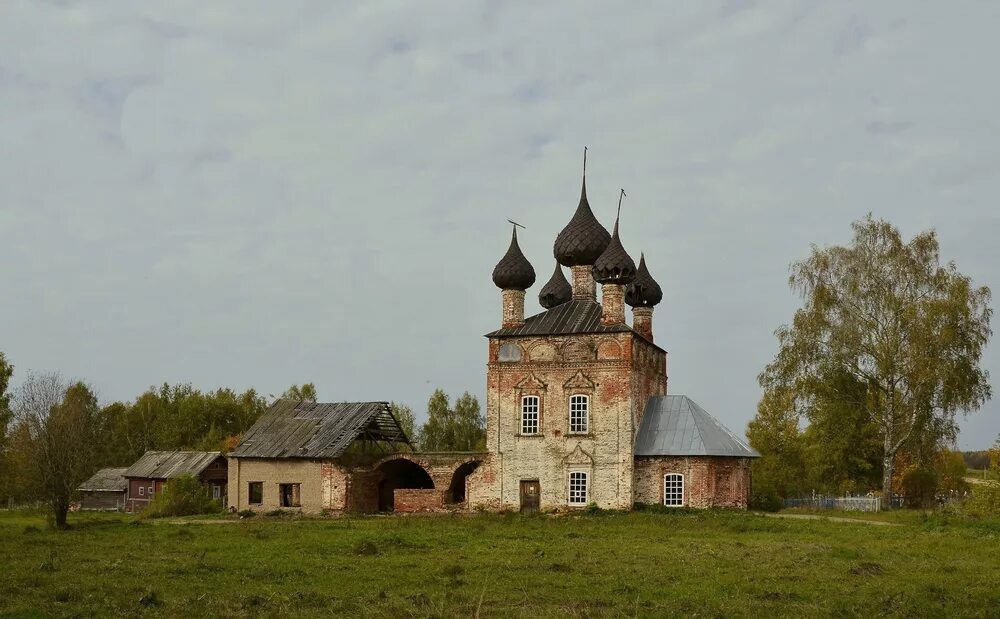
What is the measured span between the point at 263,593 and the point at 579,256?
2405cm

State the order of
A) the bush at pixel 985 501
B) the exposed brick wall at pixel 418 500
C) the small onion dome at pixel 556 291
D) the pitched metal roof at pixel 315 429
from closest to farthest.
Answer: the bush at pixel 985 501 → the exposed brick wall at pixel 418 500 → the pitched metal roof at pixel 315 429 → the small onion dome at pixel 556 291

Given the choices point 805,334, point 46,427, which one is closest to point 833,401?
point 805,334

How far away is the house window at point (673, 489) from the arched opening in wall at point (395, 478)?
9.37 m

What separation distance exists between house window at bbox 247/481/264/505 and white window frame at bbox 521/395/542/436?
11.3m

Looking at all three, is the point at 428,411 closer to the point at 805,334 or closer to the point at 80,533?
the point at 805,334

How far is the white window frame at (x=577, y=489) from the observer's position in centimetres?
3422

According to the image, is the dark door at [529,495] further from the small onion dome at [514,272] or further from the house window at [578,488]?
the small onion dome at [514,272]

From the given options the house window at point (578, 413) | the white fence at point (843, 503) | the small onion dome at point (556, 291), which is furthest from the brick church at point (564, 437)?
the white fence at point (843, 503)

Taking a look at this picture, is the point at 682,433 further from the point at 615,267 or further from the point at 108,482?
the point at 108,482

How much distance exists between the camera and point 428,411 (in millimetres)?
68938

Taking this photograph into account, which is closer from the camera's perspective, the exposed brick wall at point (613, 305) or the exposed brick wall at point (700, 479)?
the exposed brick wall at point (700, 479)

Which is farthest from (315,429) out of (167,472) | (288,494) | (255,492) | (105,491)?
(105,491)

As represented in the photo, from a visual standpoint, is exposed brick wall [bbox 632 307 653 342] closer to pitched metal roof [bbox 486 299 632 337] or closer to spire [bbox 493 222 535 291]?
pitched metal roof [bbox 486 299 632 337]

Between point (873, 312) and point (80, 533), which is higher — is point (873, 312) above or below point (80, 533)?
above
